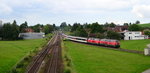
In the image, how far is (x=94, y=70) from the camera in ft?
117

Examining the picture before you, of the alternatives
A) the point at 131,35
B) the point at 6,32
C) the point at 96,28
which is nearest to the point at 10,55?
the point at 6,32

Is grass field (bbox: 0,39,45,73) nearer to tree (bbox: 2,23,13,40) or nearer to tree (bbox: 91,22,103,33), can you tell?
tree (bbox: 2,23,13,40)

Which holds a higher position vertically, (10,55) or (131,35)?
(131,35)

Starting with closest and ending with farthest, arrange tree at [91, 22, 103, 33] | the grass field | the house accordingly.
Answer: the grass field
the house
tree at [91, 22, 103, 33]

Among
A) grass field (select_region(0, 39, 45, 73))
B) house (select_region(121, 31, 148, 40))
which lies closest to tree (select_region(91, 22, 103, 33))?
house (select_region(121, 31, 148, 40))

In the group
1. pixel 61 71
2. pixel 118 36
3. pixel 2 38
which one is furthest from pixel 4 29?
pixel 61 71

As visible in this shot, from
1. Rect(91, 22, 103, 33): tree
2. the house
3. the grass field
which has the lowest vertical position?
the grass field

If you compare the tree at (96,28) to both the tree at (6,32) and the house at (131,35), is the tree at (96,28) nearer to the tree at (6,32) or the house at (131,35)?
the house at (131,35)

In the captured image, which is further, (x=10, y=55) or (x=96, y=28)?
(x=96, y=28)

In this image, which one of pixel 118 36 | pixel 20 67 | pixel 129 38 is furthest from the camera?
pixel 129 38

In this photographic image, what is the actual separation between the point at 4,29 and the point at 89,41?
58.4m

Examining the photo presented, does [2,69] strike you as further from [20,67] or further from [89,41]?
[89,41]

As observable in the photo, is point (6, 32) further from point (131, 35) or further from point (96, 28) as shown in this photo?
point (131, 35)

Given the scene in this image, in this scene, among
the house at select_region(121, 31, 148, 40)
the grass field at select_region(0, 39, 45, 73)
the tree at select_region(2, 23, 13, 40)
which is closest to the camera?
the grass field at select_region(0, 39, 45, 73)
